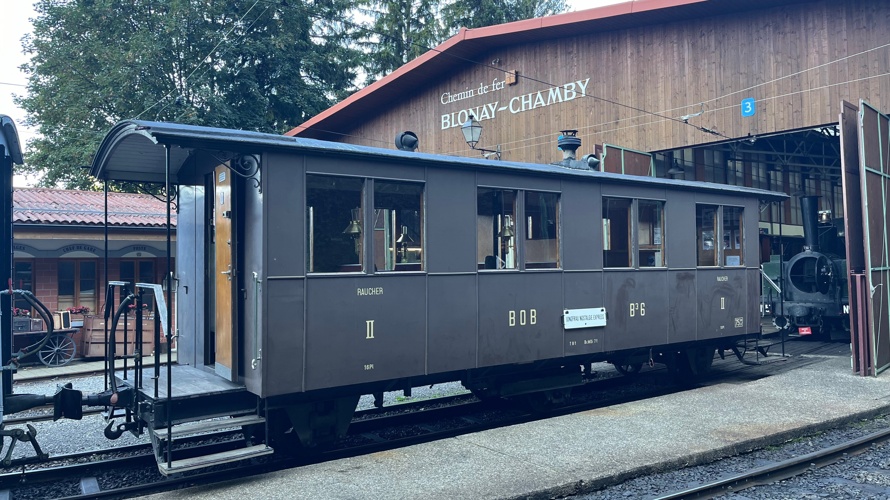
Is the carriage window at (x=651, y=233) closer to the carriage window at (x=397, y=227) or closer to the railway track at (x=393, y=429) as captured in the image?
the railway track at (x=393, y=429)

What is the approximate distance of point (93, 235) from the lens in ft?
48.2

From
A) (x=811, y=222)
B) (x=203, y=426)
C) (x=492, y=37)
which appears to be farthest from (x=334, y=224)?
(x=811, y=222)

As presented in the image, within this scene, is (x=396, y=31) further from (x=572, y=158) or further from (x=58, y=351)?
(x=572, y=158)

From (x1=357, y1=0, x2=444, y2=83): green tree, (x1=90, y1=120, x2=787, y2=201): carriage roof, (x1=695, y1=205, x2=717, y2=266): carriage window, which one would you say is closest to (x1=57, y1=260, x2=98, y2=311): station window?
(x1=90, y1=120, x2=787, y2=201): carriage roof

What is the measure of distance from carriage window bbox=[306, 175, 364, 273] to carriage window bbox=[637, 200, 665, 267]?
437 cm

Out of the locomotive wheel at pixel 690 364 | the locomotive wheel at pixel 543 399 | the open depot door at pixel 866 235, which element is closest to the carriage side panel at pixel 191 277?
the locomotive wheel at pixel 543 399

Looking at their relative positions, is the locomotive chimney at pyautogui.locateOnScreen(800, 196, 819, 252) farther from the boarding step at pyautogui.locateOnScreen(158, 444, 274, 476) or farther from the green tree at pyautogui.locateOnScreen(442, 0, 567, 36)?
the green tree at pyautogui.locateOnScreen(442, 0, 567, 36)

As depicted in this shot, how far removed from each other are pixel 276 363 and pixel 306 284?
76 cm

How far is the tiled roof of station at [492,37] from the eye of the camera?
14.5 m

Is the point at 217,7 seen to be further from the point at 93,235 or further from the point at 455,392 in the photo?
the point at 455,392

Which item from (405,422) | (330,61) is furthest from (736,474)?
(330,61)

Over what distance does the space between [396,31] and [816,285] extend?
25.8 m

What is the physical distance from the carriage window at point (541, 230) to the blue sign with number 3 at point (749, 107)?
8397 millimetres

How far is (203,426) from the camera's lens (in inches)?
224
